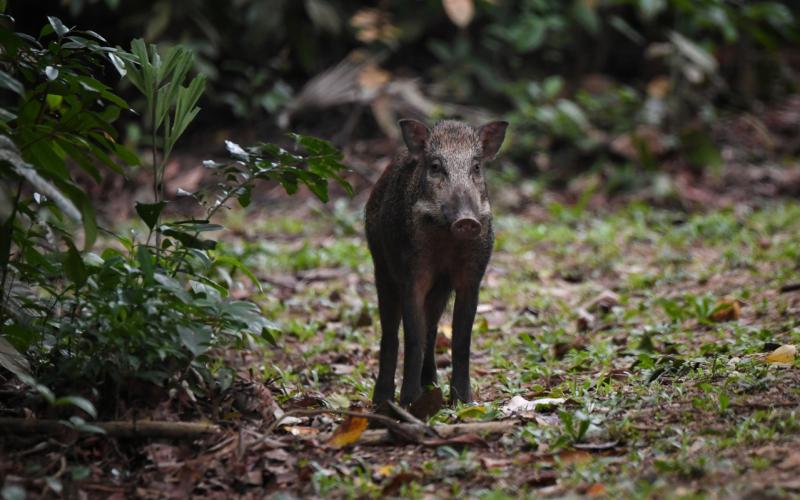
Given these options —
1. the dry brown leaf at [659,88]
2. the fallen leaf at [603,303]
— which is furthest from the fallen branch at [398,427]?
the dry brown leaf at [659,88]

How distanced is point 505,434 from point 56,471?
192cm

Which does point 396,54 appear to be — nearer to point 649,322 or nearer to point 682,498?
point 649,322

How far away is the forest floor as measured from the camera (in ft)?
13.0

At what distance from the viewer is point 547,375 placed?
595 centimetres

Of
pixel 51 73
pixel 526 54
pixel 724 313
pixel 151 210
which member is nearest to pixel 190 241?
pixel 151 210

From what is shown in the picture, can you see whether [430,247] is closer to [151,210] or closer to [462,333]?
[462,333]

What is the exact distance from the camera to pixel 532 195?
468 inches

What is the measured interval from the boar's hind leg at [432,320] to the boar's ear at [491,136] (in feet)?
2.95

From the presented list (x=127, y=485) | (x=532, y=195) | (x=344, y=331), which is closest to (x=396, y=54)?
(x=532, y=195)

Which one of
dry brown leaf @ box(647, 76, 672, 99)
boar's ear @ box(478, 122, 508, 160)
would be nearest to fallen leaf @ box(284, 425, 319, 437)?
boar's ear @ box(478, 122, 508, 160)

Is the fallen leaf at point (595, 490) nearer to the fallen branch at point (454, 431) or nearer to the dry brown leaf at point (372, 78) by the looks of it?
the fallen branch at point (454, 431)

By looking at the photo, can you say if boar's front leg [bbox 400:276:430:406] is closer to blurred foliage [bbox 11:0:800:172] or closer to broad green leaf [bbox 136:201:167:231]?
broad green leaf [bbox 136:201:167:231]

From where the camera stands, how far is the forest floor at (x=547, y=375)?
3965mm

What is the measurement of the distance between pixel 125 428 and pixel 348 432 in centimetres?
97
